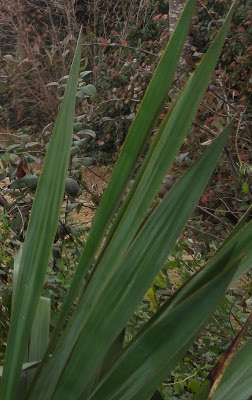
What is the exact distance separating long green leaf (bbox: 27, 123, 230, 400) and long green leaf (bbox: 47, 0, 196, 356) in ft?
0.21

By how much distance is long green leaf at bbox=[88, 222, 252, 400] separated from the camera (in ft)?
2.43

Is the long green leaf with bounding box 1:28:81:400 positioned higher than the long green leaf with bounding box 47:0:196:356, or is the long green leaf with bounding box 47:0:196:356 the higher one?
the long green leaf with bounding box 47:0:196:356

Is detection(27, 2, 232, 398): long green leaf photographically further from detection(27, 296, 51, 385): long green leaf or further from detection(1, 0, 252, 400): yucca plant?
detection(27, 296, 51, 385): long green leaf

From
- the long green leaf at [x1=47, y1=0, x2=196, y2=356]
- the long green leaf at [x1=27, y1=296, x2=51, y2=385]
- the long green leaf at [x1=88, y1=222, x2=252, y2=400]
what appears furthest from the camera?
the long green leaf at [x1=27, y1=296, x2=51, y2=385]

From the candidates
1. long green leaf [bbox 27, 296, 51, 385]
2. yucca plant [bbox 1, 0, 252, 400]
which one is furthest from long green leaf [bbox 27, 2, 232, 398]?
long green leaf [bbox 27, 296, 51, 385]

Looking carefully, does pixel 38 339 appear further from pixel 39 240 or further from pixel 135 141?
pixel 135 141

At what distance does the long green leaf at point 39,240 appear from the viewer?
94 centimetres

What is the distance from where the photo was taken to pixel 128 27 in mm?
10273

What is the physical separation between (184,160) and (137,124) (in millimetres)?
2061

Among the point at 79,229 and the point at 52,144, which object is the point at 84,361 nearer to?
the point at 52,144

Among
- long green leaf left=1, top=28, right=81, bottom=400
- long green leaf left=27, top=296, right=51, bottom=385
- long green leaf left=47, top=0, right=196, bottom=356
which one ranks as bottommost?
long green leaf left=27, top=296, right=51, bottom=385

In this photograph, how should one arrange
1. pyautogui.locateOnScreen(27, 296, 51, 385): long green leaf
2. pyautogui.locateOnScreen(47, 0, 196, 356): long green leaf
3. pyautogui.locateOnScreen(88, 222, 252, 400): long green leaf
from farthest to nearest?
pyautogui.locateOnScreen(27, 296, 51, 385): long green leaf, pyautogui.locateOnScreen(47, 0, 196, 356): long green leaf, pyautogui.locateOnScreen(88, 222, 252, 400): long green leaf

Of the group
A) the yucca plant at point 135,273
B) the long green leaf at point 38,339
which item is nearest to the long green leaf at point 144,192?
the yucca plant at point 135,273

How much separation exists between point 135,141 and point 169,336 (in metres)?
0.30
